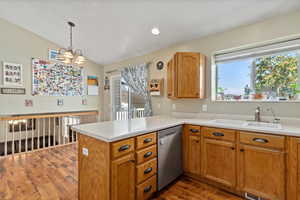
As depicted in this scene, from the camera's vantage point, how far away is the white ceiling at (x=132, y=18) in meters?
2.17

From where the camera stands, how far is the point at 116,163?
1.48 m

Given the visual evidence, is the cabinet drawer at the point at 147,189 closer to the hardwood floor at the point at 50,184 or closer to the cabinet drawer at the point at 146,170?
the cabinet drawer at the point at 146,170

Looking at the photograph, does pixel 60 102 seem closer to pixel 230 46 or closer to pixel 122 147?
pixel 122 147

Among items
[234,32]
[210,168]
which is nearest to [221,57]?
[234,32]

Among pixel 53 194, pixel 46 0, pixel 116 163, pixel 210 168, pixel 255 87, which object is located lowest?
pixel 53 194

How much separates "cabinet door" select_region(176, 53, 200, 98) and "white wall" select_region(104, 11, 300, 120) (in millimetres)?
316

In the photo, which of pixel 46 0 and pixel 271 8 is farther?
pixel 46 0

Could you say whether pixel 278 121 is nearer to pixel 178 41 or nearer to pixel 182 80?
pixel 182 80

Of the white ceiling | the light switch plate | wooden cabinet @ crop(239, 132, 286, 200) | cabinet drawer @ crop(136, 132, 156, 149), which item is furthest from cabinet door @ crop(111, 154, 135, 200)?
the white ceiling

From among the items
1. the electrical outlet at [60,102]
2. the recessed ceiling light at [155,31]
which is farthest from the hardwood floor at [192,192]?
the electrical outlet at [60,102]

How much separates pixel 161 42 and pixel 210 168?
2.58 m

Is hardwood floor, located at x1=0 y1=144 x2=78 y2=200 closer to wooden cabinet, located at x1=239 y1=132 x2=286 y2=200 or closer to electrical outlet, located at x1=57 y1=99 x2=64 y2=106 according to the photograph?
electrical outlet, located at x1=57 y1=99 x2=64 y2=106

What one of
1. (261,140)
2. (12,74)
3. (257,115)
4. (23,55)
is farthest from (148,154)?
(23,55)

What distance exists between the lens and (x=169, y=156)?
85.4 inches
